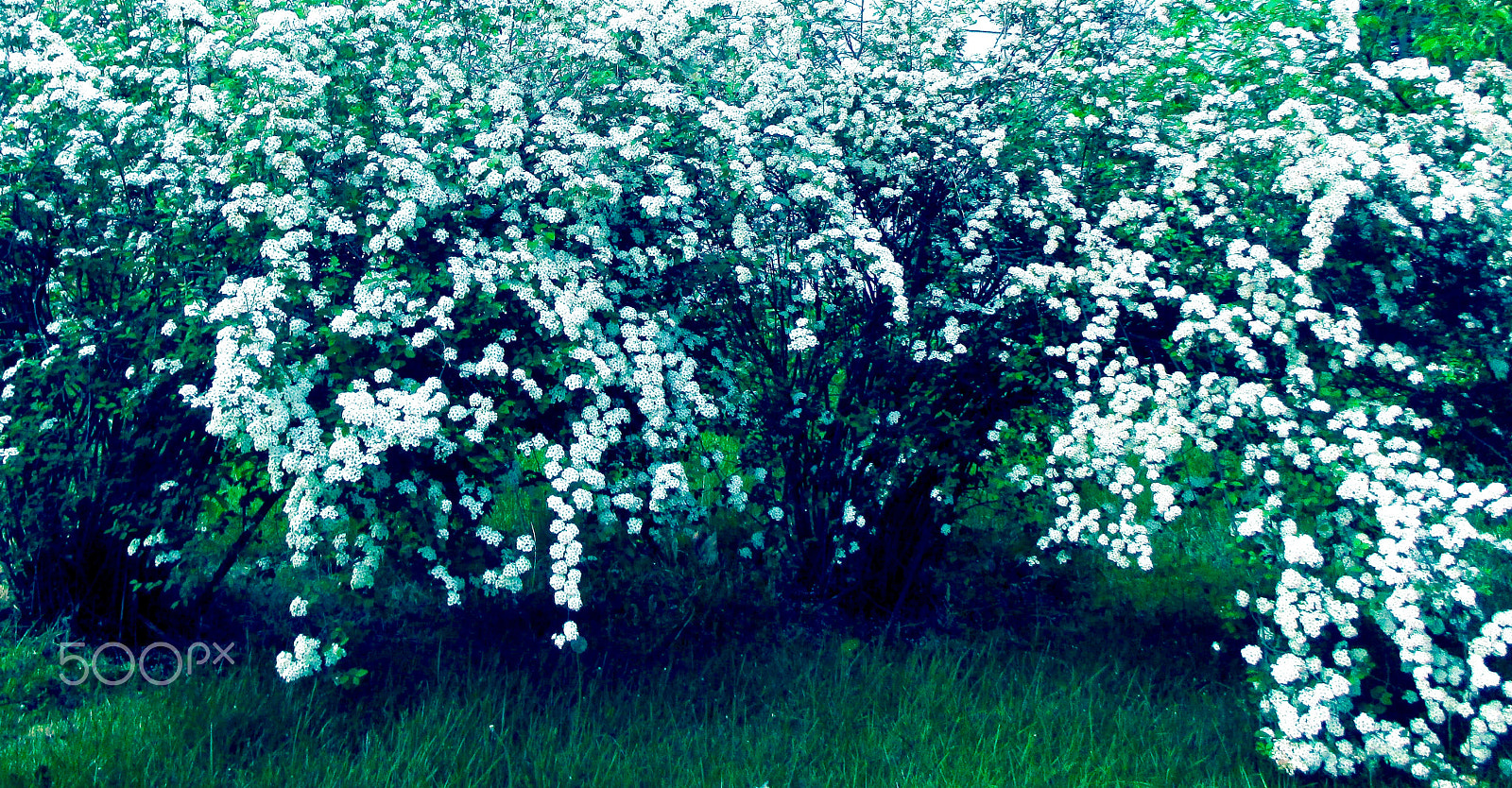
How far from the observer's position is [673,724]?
4.21m

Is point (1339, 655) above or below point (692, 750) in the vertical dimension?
above

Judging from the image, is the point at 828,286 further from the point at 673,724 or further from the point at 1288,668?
the point at 1288,668

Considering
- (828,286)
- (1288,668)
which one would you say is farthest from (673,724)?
(1288,668)

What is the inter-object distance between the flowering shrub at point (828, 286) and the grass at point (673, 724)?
1.30 feet

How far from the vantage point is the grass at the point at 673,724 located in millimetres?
3746

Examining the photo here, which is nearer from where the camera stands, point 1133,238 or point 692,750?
point 692,750

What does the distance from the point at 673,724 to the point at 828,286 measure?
204 cm

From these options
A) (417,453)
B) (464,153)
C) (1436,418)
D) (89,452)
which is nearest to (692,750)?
(417,453)

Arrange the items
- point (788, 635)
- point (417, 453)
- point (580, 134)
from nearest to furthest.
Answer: point (417, 453), point (580, 134), point (788, 635)

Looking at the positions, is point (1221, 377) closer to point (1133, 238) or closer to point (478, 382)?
point (1133, 238)

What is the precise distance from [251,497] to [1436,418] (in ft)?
17.0

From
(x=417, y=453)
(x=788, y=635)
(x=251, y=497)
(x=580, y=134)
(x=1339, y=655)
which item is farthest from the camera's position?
(x=788, y=635)

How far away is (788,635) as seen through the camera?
5031mm

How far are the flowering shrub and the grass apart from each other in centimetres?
40
